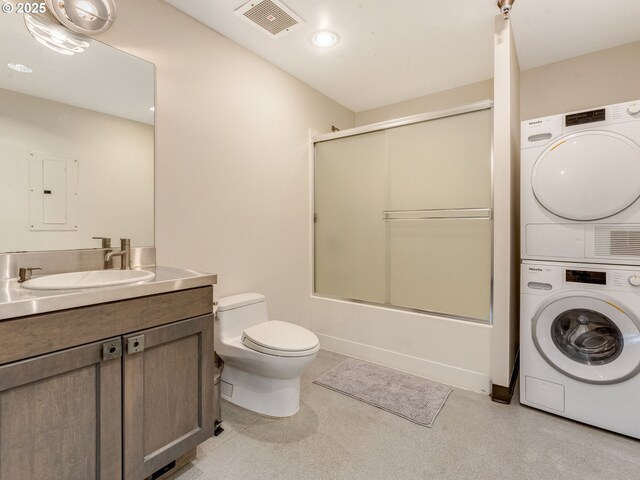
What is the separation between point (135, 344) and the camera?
1.10m

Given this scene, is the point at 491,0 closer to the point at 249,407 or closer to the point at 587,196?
the point at 587,196

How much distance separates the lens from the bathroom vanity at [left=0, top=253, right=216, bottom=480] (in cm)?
88

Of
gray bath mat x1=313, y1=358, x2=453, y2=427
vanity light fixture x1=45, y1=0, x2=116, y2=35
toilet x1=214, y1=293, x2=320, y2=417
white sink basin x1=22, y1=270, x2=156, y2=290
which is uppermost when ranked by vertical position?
vanity light fixture x1=45, y1=0, x2=116, y2=35

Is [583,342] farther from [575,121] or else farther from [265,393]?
[265,393]

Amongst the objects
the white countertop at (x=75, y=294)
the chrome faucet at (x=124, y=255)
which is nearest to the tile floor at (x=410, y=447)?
the white countertop at (x=75, y=294)

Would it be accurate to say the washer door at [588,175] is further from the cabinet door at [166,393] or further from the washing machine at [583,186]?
the cabinet door at [166,393]

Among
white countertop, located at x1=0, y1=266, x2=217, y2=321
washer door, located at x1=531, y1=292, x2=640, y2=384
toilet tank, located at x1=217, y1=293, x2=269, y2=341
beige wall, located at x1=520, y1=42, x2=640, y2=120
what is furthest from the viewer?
beige wall, located at x1=520, y1=42, x2=640, y2=120

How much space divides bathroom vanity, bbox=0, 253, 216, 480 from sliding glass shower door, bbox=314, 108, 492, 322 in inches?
60.6

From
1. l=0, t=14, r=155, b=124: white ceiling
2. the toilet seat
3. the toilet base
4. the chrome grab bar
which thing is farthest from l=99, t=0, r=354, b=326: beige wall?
the chrome grab bar

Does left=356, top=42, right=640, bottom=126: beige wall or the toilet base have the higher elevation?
left=356, top=42, right=640, bottom=126: beige wall

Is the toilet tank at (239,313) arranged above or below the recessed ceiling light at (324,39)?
below

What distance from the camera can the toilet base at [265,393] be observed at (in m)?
1.76

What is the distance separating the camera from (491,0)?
5.84 ft

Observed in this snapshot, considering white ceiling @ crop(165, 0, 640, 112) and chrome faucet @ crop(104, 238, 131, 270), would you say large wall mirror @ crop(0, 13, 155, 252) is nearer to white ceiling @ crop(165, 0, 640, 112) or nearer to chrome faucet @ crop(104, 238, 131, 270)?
chrome faucet @ crop(104, 238, 131, 270)
